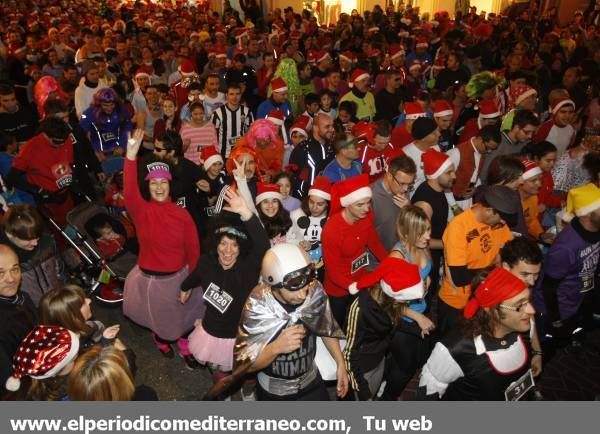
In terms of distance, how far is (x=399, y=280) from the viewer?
3066mm

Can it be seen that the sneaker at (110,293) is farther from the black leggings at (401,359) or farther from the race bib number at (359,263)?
the black leggings at (401,359)

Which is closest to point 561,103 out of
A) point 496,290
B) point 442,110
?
point 442,110

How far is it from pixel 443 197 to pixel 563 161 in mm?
1963

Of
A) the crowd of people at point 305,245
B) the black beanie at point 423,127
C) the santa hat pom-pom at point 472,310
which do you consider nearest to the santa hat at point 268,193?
the crowd of people at point 305,245

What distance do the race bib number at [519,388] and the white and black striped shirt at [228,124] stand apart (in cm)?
513

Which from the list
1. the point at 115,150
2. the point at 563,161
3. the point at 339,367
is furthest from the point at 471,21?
the point at 339,367

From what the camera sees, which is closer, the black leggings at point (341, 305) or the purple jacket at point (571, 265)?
the purple jacket at point (571, 265)

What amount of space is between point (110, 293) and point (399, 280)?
3.55m

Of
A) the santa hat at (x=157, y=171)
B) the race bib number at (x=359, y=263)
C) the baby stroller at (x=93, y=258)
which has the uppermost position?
the santa hat at (x=157, y=171)

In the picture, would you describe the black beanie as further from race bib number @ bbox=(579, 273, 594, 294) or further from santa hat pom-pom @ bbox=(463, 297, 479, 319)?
santa hat pom-pom @ bbox=(463, 297, 479, 319)

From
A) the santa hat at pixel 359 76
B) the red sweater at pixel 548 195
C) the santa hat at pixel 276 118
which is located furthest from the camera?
the santa hat at pixel 359 76

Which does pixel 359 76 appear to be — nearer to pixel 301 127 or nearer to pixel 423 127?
pixel 301 127

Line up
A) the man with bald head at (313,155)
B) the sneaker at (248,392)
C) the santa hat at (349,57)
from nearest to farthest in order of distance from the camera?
the sneaker at (248,392) < the man with bald head at (313,155) < the santa hat at (349,57)

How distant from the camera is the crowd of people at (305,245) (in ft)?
9.16
